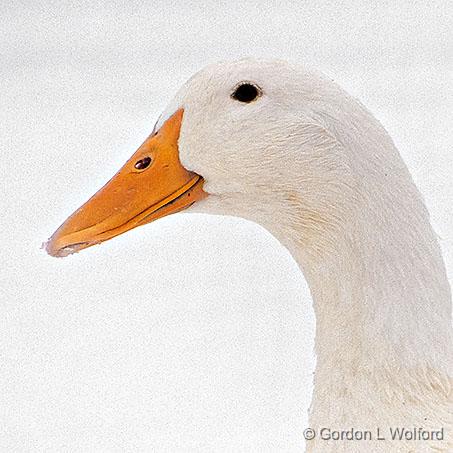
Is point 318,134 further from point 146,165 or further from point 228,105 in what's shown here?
point 146,165

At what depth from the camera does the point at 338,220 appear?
4.23ft

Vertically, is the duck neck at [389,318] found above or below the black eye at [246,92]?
below

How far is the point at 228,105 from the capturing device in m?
1.34

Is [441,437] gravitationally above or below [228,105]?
below

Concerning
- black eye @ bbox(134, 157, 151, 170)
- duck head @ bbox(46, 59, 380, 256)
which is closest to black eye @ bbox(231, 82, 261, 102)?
duck head @ bbox(46, 59, 380, 256)

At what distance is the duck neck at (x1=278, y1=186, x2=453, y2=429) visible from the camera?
1.25m

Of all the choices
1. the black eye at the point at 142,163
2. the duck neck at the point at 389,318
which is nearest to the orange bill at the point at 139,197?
the black eye at the point at 142,163

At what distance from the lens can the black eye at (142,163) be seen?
1413 millimetres

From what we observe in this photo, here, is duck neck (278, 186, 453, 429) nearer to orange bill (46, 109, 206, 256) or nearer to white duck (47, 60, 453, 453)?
white duck (47, 60, 453, 453)

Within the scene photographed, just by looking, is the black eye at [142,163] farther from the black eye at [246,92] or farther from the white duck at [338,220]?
the black eye at [246,92]

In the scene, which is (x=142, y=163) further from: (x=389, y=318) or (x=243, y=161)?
(x=389, y=318)

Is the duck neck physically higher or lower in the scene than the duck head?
lower

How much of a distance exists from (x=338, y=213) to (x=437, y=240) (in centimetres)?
13

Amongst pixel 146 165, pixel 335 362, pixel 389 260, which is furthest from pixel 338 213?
pixel 146 165
